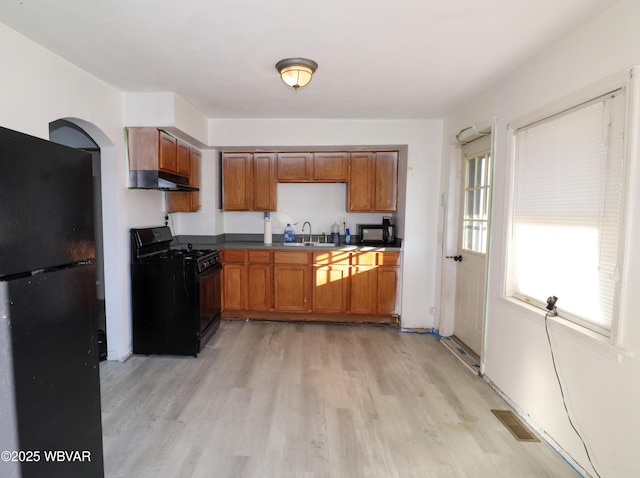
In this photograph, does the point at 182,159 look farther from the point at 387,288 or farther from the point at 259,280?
the point at 387,288

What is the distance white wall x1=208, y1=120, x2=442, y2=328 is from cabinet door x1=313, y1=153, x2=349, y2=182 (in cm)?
32

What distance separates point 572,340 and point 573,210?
74 centimetres

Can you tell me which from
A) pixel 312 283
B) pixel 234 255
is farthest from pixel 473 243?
pixel 234 255

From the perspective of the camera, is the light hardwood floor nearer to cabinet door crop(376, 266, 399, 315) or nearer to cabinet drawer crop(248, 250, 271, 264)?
cabinet door crop(376, 266, 399, 315)

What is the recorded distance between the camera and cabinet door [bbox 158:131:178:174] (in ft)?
10.0

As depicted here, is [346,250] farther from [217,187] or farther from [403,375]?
[217,187]

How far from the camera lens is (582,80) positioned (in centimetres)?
180

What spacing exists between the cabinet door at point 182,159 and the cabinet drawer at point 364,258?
2133 millimetres

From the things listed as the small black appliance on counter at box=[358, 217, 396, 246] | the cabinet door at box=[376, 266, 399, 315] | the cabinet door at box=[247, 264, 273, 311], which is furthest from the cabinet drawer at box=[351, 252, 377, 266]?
the cabinet door at box=[247, 264, 273, 311]

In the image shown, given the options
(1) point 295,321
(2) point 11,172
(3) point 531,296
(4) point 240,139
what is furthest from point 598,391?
(4) point 240,139

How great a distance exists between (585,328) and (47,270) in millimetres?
2537

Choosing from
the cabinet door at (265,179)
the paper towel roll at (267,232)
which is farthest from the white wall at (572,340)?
the paper towel roll at (267,232)

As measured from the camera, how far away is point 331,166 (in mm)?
4141

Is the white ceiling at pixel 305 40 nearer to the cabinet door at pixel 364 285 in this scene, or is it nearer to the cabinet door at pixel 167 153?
the cabinet door at pixel 167 153
